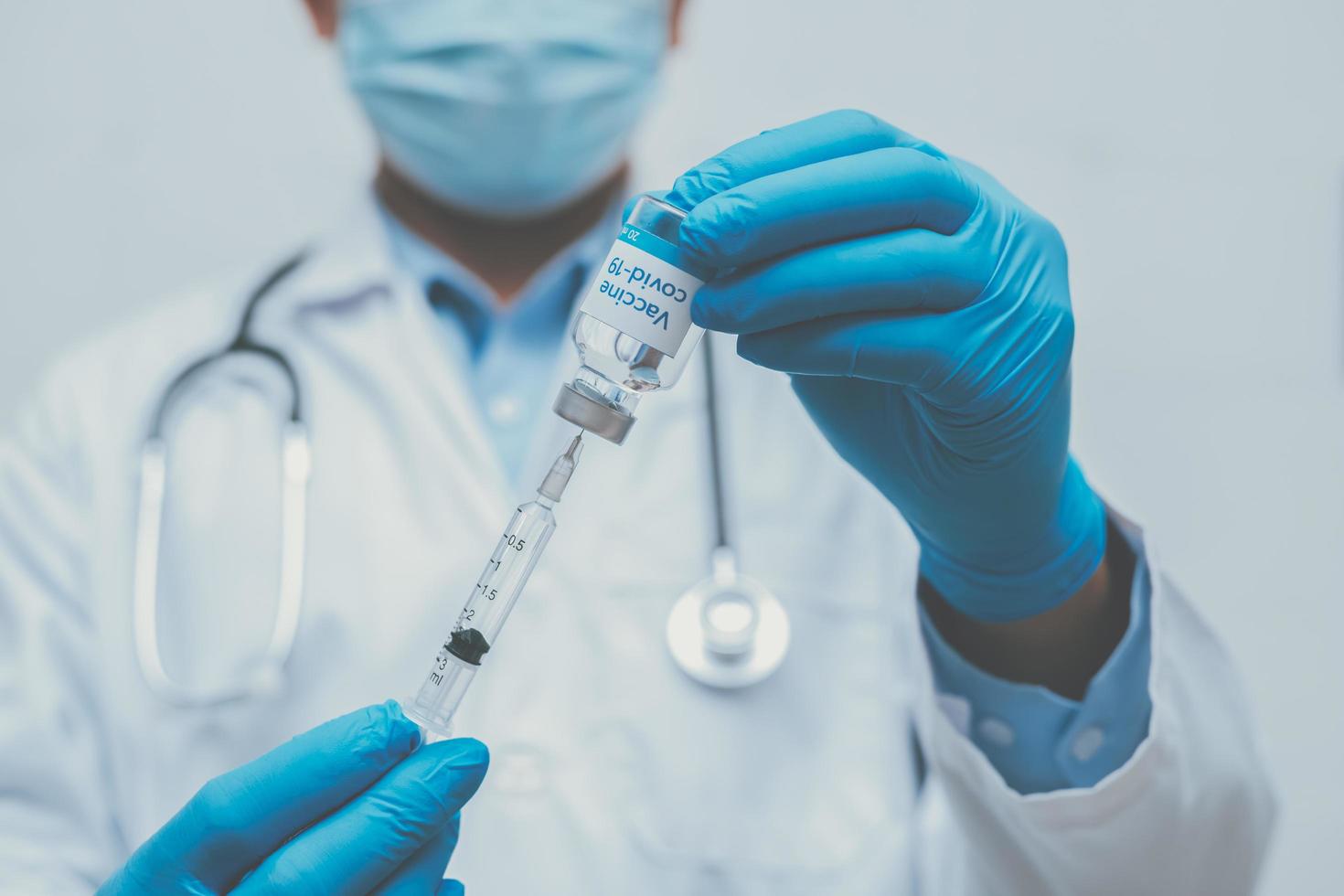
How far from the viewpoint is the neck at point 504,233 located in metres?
1.31

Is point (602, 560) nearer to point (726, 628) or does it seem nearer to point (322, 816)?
point (726, 628)

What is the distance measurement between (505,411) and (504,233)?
262mm

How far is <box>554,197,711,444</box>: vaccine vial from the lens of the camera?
69 cm

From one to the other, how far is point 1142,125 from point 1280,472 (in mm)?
488

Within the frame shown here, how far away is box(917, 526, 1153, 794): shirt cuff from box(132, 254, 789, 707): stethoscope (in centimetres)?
15

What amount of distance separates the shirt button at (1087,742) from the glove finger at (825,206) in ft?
1.36

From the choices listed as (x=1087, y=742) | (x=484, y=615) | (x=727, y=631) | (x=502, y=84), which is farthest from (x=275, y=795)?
(x=502, y=84)

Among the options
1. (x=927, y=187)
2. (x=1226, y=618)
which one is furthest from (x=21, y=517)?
(x=1226, y=618)

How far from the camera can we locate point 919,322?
2.50 ft

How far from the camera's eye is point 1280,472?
1.48 meters

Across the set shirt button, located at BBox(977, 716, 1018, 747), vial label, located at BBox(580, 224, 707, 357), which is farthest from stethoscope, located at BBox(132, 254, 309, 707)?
shirt button, located at BBox(977, 716, 1018, 747)

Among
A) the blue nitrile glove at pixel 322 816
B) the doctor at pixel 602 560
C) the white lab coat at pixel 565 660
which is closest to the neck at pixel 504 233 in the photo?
the doctor at pixel 602 560

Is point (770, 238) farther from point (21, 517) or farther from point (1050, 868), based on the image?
point (21, 517)

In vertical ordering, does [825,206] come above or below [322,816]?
above
